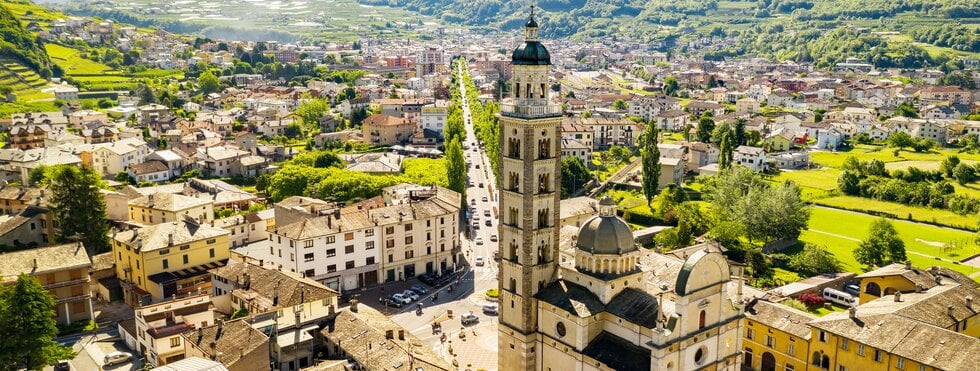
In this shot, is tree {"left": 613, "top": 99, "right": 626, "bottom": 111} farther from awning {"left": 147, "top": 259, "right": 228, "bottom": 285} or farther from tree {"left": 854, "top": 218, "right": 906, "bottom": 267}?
awning {"left": 147, "top": 259, "right": 228, "bottom": 285}

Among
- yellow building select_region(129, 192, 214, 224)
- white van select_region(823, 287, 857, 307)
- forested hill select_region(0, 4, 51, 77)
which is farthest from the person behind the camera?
forested hill select_region(0, 4, 51, 77)

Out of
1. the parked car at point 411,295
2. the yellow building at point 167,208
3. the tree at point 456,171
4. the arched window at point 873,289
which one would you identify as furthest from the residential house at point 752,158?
the yellow building at point 167,208

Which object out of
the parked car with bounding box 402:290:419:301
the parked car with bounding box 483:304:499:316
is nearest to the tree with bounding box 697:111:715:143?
the parked car with bounding box 483:304:499:316

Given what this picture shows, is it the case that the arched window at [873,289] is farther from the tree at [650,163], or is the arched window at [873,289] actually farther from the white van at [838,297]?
the tree at [650,163]

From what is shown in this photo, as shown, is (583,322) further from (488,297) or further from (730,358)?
(488,297)

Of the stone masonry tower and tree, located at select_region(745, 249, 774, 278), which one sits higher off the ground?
the stone masonry tower

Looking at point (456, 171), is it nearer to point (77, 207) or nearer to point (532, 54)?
point (77, 207)

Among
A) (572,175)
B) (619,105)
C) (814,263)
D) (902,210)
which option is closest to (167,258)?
(572,175)
